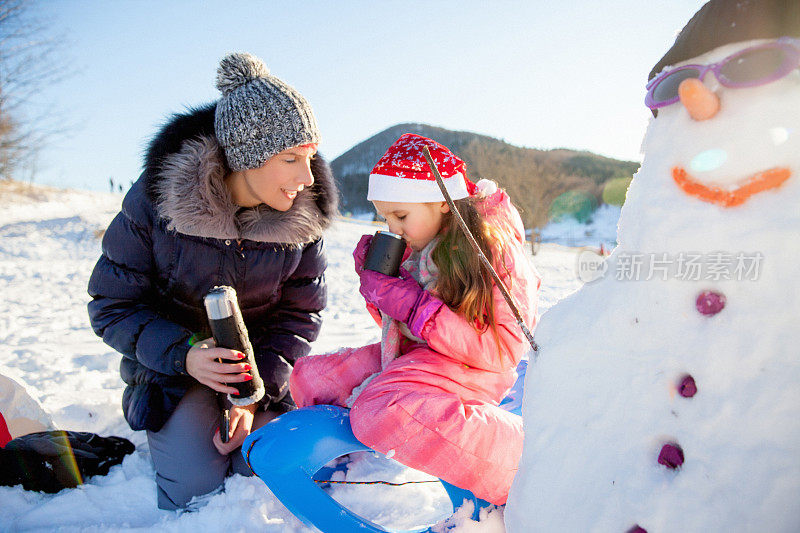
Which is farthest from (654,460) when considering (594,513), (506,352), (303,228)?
(303,228)

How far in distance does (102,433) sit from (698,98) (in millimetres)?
2527

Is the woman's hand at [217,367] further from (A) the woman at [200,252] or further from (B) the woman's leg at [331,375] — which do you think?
(B) the woman's leg at [331,375]

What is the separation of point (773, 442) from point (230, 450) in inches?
70.4

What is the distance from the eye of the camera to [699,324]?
0.66 metres

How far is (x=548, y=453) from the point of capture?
762 mm

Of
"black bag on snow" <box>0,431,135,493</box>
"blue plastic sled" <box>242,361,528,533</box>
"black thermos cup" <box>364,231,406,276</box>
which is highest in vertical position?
"black thermos cup" <box>364,231,406,276</box>

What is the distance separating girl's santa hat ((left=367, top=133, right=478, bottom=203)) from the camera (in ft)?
5.33

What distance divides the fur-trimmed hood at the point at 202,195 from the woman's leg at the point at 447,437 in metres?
0.91

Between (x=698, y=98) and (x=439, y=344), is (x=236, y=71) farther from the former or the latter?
(x=698, y=98)

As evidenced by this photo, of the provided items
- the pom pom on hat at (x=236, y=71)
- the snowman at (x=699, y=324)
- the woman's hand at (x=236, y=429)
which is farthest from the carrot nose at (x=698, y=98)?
the woman's hand at (x=236, y=429)

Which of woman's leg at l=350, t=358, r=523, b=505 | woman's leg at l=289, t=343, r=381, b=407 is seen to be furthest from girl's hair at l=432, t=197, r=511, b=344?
woman's leg at l=289, t=343, r=381, b=407

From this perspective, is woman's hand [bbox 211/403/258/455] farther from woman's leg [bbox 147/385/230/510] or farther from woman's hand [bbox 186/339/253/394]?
woman's hand [bbox 186/339/253/394]

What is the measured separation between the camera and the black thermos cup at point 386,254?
5.21 ft

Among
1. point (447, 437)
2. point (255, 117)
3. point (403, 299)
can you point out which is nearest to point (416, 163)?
point (403, 299)
